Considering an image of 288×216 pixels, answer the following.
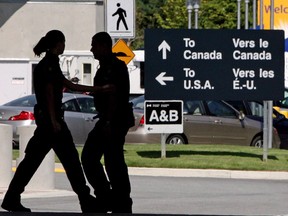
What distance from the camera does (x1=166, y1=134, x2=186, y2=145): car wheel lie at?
86.5 feet

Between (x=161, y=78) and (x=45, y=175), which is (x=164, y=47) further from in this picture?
(x=45, y=175)

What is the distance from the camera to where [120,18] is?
21.5 meters

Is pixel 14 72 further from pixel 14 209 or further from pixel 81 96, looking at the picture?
pixel 14 209

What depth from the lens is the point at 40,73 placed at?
10.9 metres

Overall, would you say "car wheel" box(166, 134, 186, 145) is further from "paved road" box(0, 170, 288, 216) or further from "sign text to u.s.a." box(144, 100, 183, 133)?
"paved road" box(0, 170, 288, 216)

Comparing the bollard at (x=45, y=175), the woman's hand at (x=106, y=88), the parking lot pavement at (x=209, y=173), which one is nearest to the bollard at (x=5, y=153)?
the bollard at (x=45, y=175)

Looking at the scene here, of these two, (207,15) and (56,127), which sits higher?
(207,15)

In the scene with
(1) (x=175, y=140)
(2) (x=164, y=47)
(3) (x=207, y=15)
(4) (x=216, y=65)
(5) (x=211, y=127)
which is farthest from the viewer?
(3) (x=207, y=15)

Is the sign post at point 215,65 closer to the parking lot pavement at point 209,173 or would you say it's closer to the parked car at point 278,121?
the parking lot pavement at point 209,173

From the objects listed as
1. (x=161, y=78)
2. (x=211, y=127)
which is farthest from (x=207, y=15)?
(x=161, y=78)

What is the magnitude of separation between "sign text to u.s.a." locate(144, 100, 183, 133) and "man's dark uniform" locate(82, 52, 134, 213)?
31.3 feet

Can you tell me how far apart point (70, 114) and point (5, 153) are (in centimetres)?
1015

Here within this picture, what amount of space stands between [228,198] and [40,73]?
211 inches

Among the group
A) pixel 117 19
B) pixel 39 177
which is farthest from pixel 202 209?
pixel 117 19
